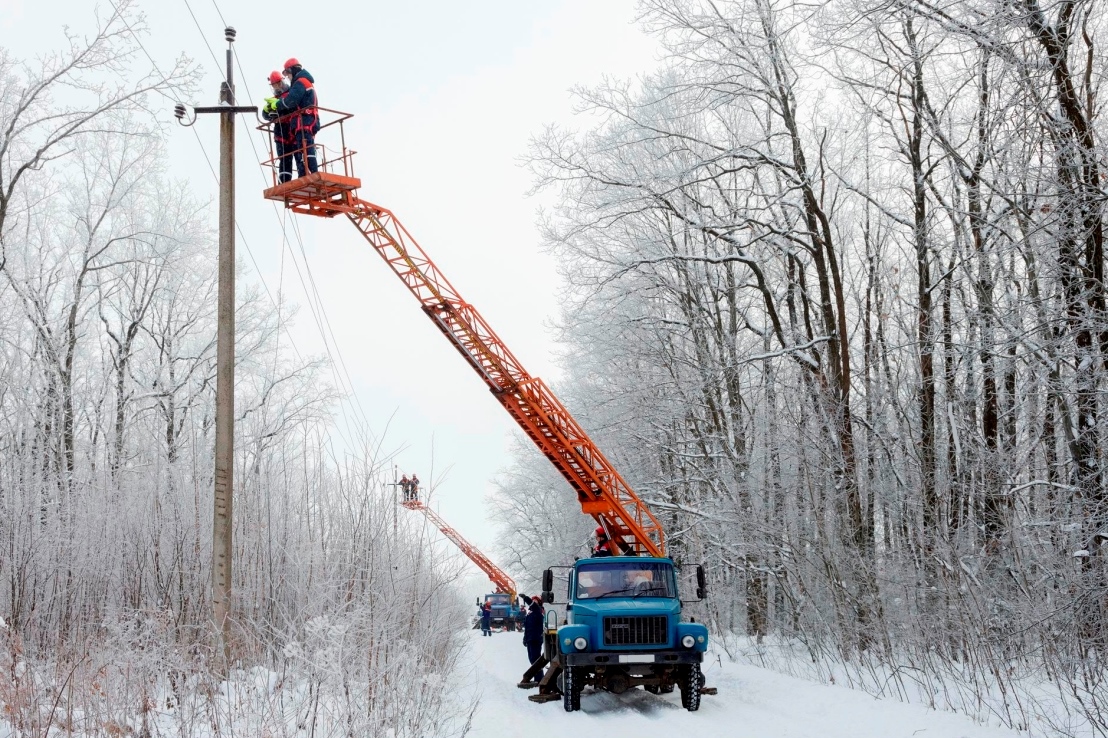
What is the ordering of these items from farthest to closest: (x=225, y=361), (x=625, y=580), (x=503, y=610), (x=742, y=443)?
(x=503, y=610), (x=742, y=443), (x=625, y=580), (x=225, y=361)

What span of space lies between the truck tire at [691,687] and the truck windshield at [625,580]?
1.48 m

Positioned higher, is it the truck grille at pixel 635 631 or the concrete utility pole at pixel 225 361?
the concrete utility pole at pixel 225 361

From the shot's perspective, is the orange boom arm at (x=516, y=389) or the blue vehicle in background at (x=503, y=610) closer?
the orange boom arm at (x=516, y=389)

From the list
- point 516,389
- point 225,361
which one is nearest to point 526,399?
point 516,389

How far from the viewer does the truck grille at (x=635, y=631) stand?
494 inches

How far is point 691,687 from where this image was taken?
1195cm

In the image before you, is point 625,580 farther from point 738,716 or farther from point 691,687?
point 738,716

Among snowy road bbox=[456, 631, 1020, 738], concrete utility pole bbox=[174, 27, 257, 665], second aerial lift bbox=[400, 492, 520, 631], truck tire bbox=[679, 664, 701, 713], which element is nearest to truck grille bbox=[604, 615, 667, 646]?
truck tire bbox=[679, 664, 701, 713]

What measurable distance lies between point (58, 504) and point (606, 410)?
16.5 m

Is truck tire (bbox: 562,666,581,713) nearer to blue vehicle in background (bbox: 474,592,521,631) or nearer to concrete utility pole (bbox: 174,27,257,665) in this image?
concrete utility pole (bbox: 174,27,257,665)

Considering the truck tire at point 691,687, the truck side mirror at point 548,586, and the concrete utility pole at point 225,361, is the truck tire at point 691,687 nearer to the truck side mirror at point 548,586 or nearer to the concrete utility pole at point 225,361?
the truck side mirror at point 548,586

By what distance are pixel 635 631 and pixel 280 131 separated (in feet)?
29.4

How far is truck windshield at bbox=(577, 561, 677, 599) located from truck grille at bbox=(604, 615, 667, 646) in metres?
0.68

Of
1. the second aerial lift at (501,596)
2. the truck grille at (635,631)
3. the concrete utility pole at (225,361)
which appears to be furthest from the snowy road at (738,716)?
the second aerial lift at (501,596)
